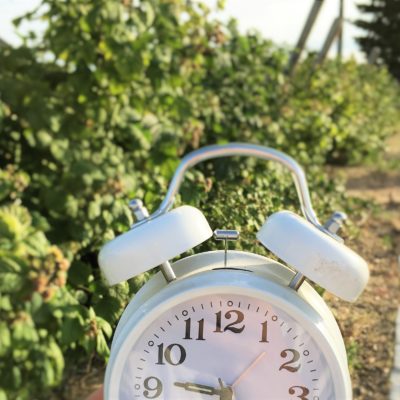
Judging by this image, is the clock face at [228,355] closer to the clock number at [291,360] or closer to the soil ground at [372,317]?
the clock number at [291,360]

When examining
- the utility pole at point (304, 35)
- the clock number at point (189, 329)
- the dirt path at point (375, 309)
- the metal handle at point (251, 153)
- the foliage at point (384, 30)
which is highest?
the foliage at point (384, 30)

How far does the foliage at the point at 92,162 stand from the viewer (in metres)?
2.48

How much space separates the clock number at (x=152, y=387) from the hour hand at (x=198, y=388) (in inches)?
1.5

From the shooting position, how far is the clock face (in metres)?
1.60

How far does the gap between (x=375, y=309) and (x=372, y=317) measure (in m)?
0.18

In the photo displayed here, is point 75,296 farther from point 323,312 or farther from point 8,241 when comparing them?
point 323,312

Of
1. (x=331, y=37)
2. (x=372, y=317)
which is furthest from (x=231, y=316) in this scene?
(x=331, y=37)

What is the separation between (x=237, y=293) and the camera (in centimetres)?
156

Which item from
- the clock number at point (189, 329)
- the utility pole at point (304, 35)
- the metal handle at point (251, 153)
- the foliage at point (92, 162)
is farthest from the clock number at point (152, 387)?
the utility pole at point (304, 35)

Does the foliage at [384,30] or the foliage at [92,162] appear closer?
the foliage at [92,162]

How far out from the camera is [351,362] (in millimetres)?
2885

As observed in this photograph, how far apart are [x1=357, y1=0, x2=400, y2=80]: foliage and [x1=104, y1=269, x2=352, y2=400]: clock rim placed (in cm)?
3310

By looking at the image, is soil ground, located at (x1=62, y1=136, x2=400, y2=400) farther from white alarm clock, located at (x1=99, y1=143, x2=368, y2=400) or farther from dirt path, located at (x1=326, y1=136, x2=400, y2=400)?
white alarm clock, located at (x1=99, y1=143, x2=368, y2=400)

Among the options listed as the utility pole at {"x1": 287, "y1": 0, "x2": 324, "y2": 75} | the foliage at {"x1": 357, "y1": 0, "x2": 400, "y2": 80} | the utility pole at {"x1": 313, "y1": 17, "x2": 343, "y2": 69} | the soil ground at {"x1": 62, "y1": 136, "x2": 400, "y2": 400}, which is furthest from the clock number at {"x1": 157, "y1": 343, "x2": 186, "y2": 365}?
the foliage at {"x1": 357, "y1": 0, "x2": 400, "y2": 80}
